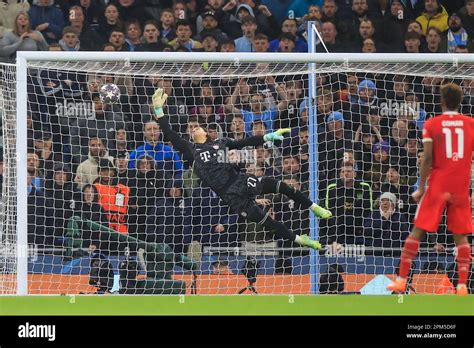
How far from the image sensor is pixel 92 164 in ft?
45.9

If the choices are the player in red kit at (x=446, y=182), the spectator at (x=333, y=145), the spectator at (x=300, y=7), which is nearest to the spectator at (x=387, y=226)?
the spectator at (x=333, y=145)

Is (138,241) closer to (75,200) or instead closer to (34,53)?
(75,200)

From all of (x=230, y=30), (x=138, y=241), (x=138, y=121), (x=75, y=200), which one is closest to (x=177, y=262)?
(x=138, y=241)

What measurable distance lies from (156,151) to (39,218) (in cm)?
A: 157

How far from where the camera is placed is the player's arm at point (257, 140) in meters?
12.9

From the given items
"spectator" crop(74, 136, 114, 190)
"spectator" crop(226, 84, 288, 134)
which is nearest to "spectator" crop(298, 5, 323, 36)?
"spectator" crop(226, 84, 288, 134)

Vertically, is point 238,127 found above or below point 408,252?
above

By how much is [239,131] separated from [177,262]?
6.19 feet

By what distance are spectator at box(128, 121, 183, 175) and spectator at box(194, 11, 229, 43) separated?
2.85 metres

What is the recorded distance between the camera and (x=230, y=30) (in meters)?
17.5

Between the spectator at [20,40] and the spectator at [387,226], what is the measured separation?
18.4 feet
